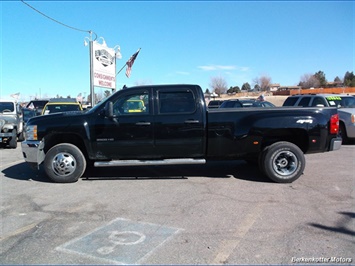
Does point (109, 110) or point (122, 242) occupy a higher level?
point (109, 110)

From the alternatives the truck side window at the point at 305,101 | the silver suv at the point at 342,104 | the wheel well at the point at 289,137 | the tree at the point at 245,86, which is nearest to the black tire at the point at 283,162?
the wheel well at the point at 289,137

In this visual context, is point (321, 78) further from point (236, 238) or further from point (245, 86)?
point (236, 238)

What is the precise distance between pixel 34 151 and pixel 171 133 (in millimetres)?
2778

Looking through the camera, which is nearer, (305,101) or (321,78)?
(305,101)

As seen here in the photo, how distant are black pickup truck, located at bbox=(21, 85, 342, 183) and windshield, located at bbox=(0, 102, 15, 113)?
757 cm

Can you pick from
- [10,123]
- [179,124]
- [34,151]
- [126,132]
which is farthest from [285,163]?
[10,123]

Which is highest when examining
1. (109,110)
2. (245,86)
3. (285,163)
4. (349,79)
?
(245,86)

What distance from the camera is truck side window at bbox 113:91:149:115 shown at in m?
6.55

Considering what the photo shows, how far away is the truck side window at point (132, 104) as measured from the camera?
6.55 metres

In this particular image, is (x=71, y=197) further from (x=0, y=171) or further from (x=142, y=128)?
(x=0, y=171)

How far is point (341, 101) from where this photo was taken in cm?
1248

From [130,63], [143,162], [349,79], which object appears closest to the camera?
[143,162]

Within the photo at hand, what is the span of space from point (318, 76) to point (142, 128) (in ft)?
407

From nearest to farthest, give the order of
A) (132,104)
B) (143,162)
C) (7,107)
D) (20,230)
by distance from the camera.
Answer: (20,230), (143,162), (132,104), (7,107)
